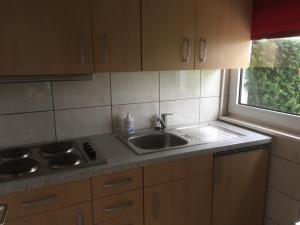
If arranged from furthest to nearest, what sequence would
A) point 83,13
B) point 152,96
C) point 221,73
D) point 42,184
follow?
point 221,73
point 152,96
point 83,13
point 42,184

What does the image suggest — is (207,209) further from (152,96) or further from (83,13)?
(83,13)

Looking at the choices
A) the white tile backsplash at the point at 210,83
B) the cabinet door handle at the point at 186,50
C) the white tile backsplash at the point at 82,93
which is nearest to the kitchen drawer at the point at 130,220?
the white tile backsplash at the point at 82,93

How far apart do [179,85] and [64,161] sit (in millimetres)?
1096

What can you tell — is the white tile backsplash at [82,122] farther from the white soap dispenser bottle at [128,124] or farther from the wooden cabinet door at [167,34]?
the wooden cabinet door at [167,34]

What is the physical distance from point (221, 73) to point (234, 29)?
50cm

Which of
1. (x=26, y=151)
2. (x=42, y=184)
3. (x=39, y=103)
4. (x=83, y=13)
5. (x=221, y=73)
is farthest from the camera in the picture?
(x=221, y=73)

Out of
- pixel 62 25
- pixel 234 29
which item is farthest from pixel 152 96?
pixel 62 25

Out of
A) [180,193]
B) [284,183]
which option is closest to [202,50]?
[180,193]

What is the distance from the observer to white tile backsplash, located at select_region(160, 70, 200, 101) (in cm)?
204

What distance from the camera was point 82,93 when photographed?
178 cm

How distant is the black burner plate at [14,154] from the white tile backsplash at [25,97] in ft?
0.79

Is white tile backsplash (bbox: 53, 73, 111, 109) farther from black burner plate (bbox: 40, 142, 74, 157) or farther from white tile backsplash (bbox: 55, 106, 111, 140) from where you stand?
black burner plate (bbox: 40, 142, 74, 157)

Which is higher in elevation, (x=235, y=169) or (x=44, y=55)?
(x=44, y=55)

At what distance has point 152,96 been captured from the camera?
6.57 feet
